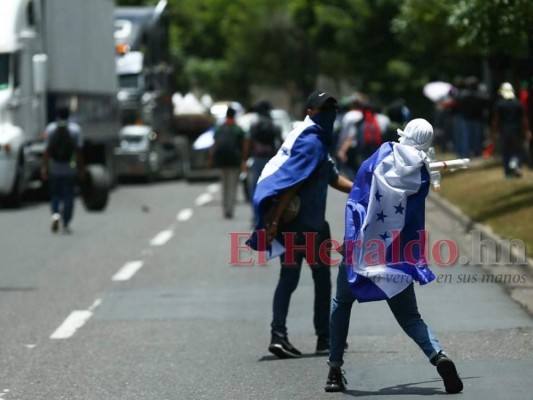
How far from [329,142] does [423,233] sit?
5.39ft

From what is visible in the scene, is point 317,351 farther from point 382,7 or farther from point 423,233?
point 382,7

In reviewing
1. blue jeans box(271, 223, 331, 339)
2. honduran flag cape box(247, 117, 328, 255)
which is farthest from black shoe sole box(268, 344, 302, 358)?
honduran flag cape box(247, 117, 328, 255)

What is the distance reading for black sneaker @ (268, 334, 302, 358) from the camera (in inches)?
386

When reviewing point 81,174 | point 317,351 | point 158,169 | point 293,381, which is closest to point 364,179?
point 293,381

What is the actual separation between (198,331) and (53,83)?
655 inches

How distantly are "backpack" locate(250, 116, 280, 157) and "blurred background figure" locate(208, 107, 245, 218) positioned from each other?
8.62ft

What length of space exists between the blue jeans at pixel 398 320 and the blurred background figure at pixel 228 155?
43.9 ft

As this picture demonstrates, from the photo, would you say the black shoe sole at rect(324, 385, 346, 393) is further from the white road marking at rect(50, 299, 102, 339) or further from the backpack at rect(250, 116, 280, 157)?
the backpack at rect(250, 116, 280, 157)

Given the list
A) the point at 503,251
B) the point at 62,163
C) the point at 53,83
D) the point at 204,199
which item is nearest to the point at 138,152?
the point at 204,199

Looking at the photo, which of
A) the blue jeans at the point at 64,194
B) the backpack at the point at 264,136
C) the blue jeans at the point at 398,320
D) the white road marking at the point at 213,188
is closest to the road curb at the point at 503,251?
the backpack at the point at 264,136

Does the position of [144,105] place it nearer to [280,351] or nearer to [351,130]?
[351,130]

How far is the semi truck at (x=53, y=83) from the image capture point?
82.1 feet

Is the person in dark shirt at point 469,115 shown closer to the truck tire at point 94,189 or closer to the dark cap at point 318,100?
the truck tire at point 94,189

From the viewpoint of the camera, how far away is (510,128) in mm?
23844
